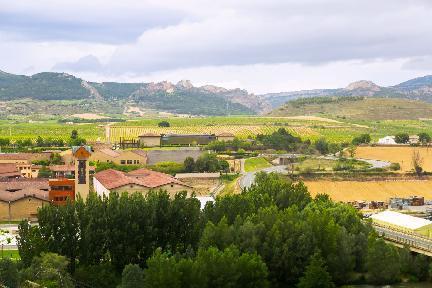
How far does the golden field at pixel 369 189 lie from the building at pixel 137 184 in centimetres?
2135

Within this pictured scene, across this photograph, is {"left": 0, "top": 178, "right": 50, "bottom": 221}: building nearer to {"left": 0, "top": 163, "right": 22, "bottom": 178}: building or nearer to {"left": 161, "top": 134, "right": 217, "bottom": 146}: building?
{"left": 0, "top": 163, "right": 22, "bottom": 178}: building

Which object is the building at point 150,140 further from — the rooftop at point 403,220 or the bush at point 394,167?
the rooftop at point 403,220

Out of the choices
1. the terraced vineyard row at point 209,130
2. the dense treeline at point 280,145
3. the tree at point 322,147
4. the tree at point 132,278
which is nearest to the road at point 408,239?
the tree at point 132,278

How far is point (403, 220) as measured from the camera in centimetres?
5619

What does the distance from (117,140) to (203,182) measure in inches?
1848

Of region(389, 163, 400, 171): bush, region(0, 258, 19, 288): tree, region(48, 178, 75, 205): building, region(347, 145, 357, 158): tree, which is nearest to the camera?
region(0, 258, 19, 288): tree

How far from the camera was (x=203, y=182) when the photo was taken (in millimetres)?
82000

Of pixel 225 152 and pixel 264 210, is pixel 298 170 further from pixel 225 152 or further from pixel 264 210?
pixel 264 210

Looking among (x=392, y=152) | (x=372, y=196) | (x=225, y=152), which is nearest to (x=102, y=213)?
(x=372, y=196)

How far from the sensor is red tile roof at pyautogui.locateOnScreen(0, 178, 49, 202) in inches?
2426

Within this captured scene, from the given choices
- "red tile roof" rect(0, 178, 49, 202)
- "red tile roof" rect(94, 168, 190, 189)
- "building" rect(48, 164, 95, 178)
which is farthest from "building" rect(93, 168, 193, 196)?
"building" rect(48, 164, 95, 178)

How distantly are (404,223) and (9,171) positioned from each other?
44.4 metres

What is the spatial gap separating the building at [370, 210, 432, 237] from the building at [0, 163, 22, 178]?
3961 cm

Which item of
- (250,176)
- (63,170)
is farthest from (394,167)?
(63,170)
